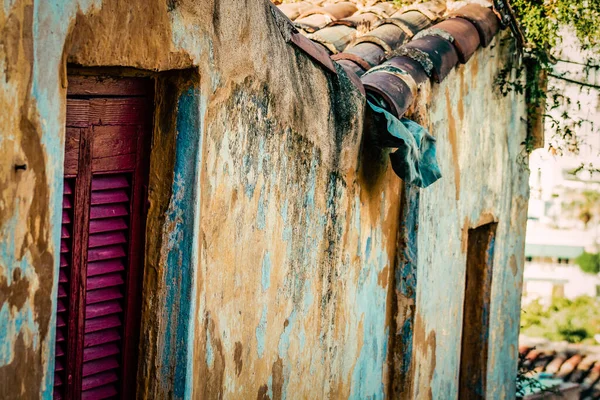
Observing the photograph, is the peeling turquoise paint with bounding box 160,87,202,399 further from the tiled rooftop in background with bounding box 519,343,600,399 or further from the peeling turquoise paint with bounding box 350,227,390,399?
the tiled rooftop in background with bounding box 519,343,600,399

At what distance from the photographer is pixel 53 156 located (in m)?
2.62

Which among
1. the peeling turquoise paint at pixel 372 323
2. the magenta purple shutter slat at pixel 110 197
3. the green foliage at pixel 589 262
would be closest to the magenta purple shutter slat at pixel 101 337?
the magenta purple shutter slat at pixel 110 197

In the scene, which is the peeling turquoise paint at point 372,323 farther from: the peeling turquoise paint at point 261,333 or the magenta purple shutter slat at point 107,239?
the magenta purple shutter slat at point 107,239

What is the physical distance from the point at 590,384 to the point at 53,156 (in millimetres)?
9872

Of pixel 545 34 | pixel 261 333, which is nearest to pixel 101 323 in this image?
pixel 261 333

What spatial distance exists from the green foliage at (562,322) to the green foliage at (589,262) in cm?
965

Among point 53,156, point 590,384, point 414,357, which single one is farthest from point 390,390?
point 590,384

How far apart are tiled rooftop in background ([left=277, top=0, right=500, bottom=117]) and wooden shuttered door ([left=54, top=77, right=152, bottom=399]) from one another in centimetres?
175

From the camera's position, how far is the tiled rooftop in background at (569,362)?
11.4 metres

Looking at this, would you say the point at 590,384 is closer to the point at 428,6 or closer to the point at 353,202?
the point at 428,6

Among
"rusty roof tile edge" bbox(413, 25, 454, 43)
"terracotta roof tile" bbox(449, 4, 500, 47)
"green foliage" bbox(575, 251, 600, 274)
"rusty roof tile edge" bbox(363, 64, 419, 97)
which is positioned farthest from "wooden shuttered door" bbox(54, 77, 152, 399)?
"green foliage" bbox(575, 251, 600, 274)

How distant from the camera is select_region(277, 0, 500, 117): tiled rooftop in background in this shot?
515 centimetres

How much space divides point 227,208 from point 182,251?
35cm

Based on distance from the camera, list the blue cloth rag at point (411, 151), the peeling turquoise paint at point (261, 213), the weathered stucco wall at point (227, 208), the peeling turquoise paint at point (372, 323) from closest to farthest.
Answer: the weathered stucco wall at point (227, 208)
the peeling turquoise paint at point (261, 213)
the blue cloth rag at point (411, 151)
the peeling turquoise paint at point (372, 323)
